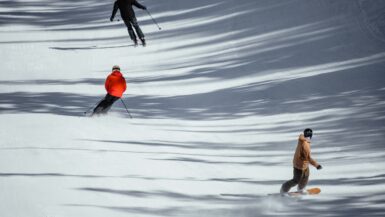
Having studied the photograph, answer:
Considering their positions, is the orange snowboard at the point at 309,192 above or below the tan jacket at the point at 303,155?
below

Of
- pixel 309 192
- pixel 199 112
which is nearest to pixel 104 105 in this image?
pixel 199 112

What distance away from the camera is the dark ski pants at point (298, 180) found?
11.6m

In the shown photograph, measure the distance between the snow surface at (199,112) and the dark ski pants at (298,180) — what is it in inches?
9.8

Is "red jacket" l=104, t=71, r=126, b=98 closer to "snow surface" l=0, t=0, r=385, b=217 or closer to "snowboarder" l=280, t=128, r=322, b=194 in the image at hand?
"snow surface" l=0, t=0, r=385, b=217

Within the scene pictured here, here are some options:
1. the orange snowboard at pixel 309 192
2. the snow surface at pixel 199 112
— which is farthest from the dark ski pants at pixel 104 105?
the orange snowboard at pixel 309 192

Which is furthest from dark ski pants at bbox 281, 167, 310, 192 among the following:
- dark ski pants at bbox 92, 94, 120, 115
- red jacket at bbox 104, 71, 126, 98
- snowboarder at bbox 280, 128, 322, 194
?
dark ski pants at bbox 92, 94, 120, 115

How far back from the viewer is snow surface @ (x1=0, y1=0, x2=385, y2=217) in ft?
36.3

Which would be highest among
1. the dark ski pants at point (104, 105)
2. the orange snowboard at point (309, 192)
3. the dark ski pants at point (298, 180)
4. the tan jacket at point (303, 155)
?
the dark ski pants at point (104, 105)

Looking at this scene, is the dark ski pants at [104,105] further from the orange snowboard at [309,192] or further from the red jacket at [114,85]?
the orange snowboard at [309,192]

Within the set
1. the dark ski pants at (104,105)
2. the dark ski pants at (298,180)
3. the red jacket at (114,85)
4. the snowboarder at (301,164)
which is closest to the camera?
the snowboarder at (301,164)

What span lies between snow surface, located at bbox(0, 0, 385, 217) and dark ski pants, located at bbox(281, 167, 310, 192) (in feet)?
0.82

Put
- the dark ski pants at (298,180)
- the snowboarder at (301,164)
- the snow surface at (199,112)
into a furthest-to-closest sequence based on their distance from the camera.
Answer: the dark ski pants at (298,180)
the snowboarder at (301,164)
the snow surface at (199,112)

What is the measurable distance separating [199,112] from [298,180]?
6470 millimetres

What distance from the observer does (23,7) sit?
3562 centimetres
